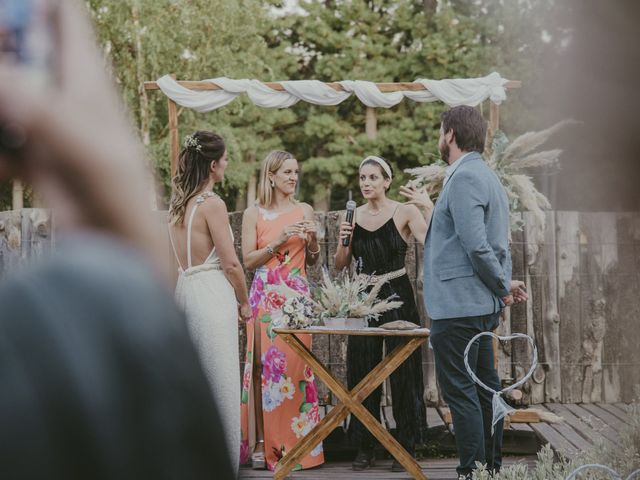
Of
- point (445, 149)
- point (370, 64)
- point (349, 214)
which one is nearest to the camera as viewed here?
point (445, 149)

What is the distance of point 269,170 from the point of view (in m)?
4.94

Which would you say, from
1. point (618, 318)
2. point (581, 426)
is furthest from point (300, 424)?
point (618, 318)

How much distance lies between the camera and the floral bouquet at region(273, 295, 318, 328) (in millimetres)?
4273

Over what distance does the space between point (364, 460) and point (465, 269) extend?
1724mm

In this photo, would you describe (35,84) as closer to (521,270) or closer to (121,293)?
(121,293)

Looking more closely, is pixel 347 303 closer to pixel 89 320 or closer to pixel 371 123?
pixel 89 320

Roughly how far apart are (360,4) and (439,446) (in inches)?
390

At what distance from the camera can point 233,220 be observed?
22.8 feet

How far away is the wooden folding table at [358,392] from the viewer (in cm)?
410

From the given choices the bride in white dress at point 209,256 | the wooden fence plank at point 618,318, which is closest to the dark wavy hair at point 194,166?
the bride in white dress at point 209,256

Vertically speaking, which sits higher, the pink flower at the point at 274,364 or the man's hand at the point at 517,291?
the man's hand at the point at 517,291

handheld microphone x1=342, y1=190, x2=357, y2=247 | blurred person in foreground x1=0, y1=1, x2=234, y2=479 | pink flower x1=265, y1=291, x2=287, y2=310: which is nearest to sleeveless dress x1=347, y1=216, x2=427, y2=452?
handheld microphone x1=342, y1=190, x2=357, y2=247

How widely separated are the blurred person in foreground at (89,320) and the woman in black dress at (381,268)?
4.49 meters

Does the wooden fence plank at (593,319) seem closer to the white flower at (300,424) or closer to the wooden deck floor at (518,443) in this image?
the wooden deck floor at (518,443)
